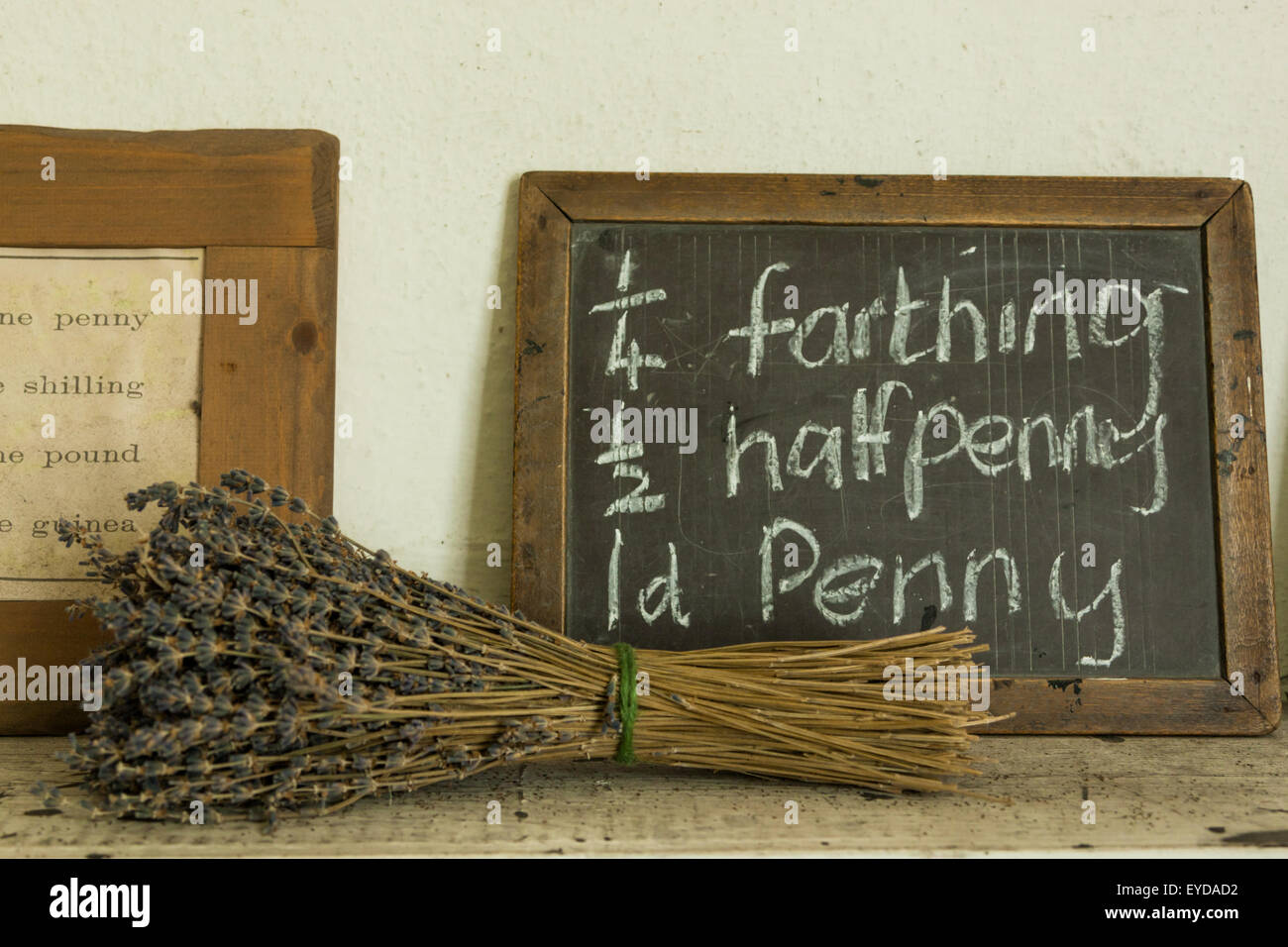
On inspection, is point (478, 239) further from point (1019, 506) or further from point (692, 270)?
point (1019, 506)

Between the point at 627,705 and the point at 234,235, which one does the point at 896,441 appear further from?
the point at 234,235

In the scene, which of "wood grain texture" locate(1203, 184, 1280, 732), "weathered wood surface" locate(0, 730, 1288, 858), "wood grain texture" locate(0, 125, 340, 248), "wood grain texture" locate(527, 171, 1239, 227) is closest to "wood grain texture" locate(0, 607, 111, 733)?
"weathered wood surface" locate(0, 730, 1288, 858)

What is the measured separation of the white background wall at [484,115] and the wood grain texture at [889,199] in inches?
2.8

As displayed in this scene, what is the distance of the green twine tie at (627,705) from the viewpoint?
104 centimetres

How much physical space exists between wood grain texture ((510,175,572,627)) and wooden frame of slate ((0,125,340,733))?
0.30m

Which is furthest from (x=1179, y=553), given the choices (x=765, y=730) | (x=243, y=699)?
(x=243, y=699)

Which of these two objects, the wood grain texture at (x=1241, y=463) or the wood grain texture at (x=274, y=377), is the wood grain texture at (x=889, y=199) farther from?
the wood grain texture at (x=274, y=377)

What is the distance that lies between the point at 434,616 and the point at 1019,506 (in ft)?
2.87

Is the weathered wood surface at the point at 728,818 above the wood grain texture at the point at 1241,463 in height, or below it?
below

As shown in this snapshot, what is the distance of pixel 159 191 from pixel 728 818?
4.01 ft

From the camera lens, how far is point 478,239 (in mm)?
1403

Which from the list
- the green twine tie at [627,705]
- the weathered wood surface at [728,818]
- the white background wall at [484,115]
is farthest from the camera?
A: the white background wall at [484,115]

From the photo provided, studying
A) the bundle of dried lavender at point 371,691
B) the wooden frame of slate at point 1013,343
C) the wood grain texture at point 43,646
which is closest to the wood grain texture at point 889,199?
the wooden frame of slate at point 1013,343

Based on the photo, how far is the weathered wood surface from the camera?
90cm
